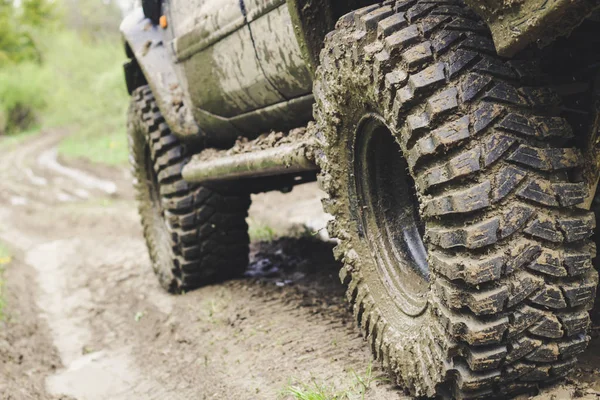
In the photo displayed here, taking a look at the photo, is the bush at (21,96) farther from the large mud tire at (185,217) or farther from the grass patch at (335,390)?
the grass patch at (335,390)

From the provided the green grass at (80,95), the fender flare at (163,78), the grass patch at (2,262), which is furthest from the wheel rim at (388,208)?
the green grass at (80,95)

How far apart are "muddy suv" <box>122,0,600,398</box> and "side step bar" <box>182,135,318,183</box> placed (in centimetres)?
2

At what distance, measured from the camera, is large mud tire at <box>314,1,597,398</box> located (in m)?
1.66

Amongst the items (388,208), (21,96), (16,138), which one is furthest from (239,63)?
(21,96)

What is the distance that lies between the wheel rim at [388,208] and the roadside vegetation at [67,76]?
14494 millimetres

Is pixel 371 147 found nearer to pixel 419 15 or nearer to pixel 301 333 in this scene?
pixel 419 15

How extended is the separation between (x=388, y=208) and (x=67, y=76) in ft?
78.9

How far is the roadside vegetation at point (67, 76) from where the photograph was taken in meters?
20.3

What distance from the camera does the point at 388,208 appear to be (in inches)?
94.3

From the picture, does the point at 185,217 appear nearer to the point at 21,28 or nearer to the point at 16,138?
the point at 16,138

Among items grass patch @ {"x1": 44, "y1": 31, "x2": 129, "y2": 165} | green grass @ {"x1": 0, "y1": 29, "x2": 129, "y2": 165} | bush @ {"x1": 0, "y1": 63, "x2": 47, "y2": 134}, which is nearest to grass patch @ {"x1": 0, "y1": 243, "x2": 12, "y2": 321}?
green grass @ {"x1": 0, "y1": 29, "x2": 129, "y2": 165}

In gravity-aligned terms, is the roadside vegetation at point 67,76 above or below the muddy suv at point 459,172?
above

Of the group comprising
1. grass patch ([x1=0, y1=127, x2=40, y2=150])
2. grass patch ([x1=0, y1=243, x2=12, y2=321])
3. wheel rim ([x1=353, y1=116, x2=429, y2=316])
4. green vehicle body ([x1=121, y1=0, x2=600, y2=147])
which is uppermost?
grass patch ([x1=0, y1=127, x2=40, y2=150])

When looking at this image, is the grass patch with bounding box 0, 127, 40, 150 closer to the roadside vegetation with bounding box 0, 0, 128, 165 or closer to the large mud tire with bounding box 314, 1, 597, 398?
the roadside vegetation with bounding box 0, 0, 128, 165
